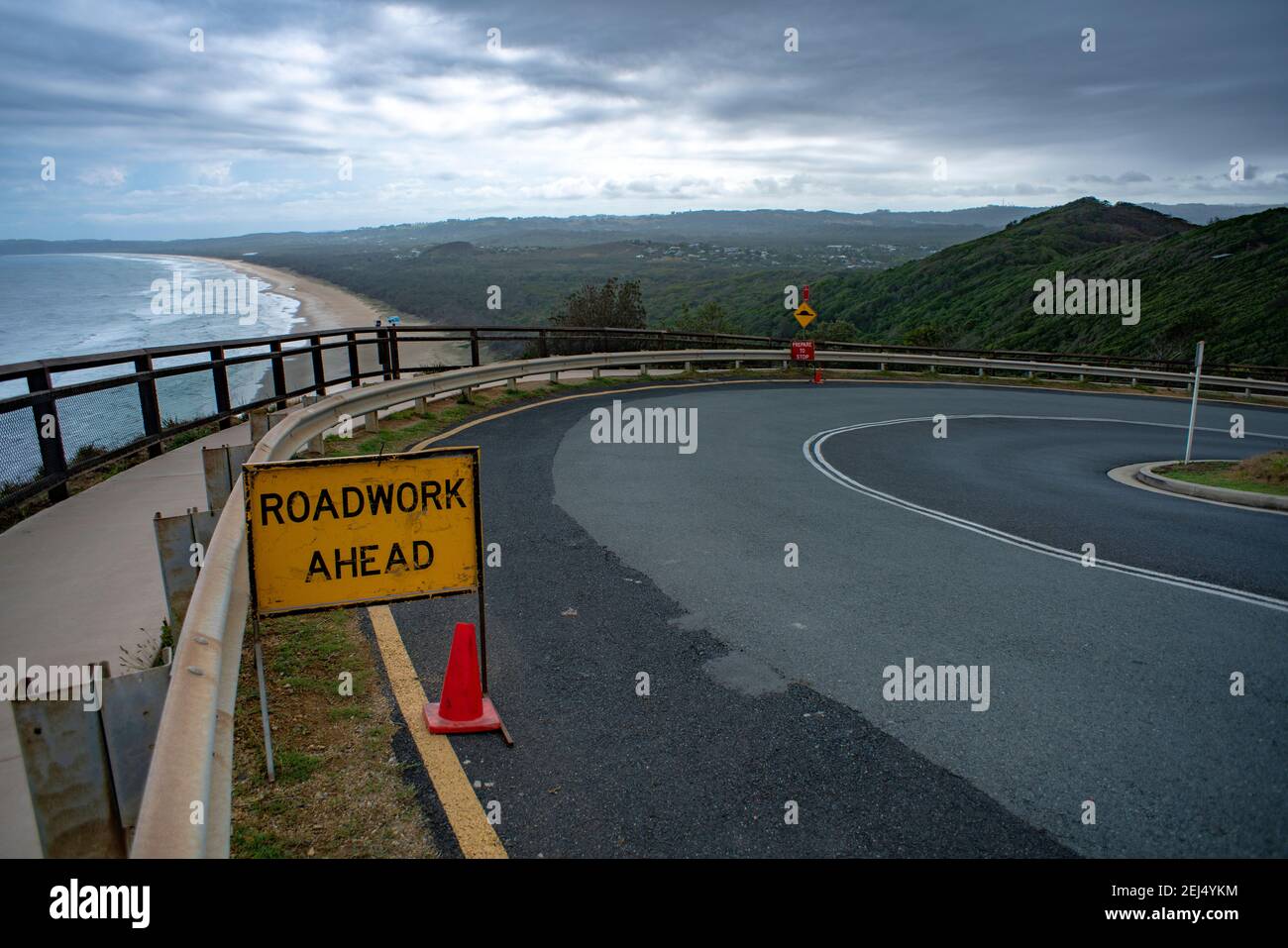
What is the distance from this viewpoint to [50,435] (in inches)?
340

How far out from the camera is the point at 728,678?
545 centimetres

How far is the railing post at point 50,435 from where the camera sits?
842 cm

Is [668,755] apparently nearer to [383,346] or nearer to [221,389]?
[221,389]

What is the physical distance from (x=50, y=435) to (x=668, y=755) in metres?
7.59

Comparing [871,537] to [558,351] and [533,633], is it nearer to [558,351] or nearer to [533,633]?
[533,633]

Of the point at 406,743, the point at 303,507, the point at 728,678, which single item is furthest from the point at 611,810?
the point at 303,507

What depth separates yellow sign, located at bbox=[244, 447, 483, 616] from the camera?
4.48 meters

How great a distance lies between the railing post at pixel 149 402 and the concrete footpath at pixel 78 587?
1.50 metres

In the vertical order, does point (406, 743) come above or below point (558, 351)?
below

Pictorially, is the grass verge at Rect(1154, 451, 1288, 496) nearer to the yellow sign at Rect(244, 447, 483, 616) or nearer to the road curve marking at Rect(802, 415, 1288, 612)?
the road curve marking at Rect(802, 415, 1288, 612)

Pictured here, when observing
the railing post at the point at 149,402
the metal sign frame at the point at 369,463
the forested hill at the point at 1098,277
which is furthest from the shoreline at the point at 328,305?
the forested hill at the point at 1098,277

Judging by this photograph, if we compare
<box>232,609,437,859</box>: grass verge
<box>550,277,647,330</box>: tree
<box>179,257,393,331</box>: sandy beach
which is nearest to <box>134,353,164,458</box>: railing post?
<box>232,609,437,859</box>: grass verge

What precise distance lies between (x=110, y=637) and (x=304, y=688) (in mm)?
1476

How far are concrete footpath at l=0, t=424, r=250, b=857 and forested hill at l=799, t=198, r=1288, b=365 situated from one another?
59.0 m
